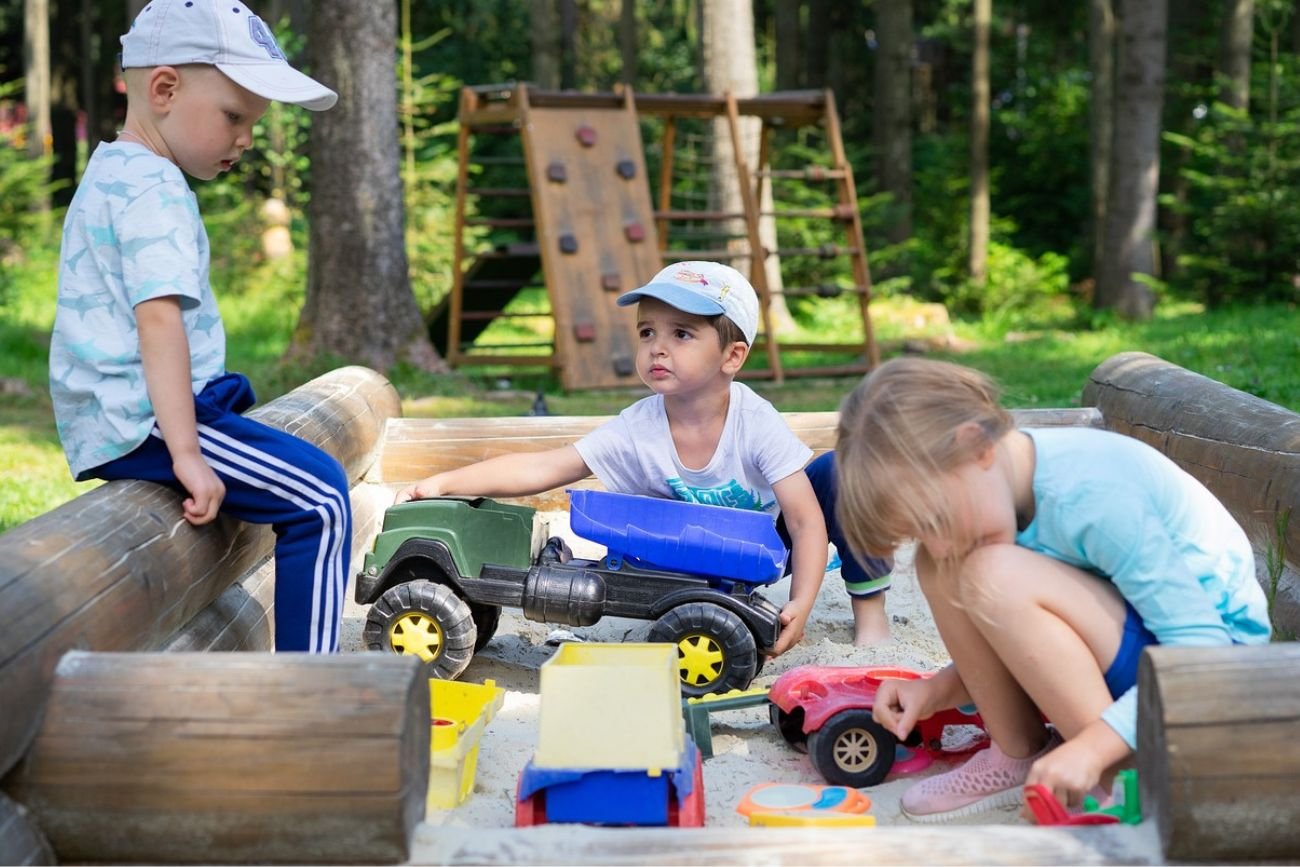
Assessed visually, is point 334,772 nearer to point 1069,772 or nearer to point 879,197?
point 1069,772

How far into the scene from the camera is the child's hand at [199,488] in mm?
2562

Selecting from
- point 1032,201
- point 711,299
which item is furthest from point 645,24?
point 711,299

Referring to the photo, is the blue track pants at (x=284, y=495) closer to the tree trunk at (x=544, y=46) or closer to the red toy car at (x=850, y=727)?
the red toy car at (x=850, y=727)

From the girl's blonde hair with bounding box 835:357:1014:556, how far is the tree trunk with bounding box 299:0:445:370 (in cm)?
594

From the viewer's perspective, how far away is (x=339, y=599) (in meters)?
2.79

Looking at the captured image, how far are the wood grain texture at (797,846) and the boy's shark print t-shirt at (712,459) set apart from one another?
1410 mm

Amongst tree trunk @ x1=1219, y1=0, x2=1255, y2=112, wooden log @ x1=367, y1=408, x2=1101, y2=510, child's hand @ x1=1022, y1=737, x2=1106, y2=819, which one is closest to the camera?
child's hand @ x1=1022, y1=737, x2=1106, y2=819

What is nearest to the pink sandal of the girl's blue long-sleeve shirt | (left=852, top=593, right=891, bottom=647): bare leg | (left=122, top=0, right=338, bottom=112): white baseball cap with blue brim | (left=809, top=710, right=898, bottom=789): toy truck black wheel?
(left=809, top=710, right=898, bottom=789): toy truck black wheel

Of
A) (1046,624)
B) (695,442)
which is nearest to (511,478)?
(695,442)

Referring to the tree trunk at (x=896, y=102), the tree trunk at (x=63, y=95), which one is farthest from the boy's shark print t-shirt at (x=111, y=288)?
the tree trunk at (x=63, y=95)

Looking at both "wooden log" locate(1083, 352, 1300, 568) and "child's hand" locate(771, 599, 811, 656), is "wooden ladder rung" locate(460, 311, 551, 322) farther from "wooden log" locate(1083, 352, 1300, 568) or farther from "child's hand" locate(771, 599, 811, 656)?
"child's hand" locate(771, 599, 811, 656)

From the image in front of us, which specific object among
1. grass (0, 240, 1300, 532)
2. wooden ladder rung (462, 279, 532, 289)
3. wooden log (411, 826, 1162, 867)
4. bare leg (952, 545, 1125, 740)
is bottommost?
grass (0, 240, 1300, 532)

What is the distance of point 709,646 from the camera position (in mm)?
2963

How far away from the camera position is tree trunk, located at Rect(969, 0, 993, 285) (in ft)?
46.6
